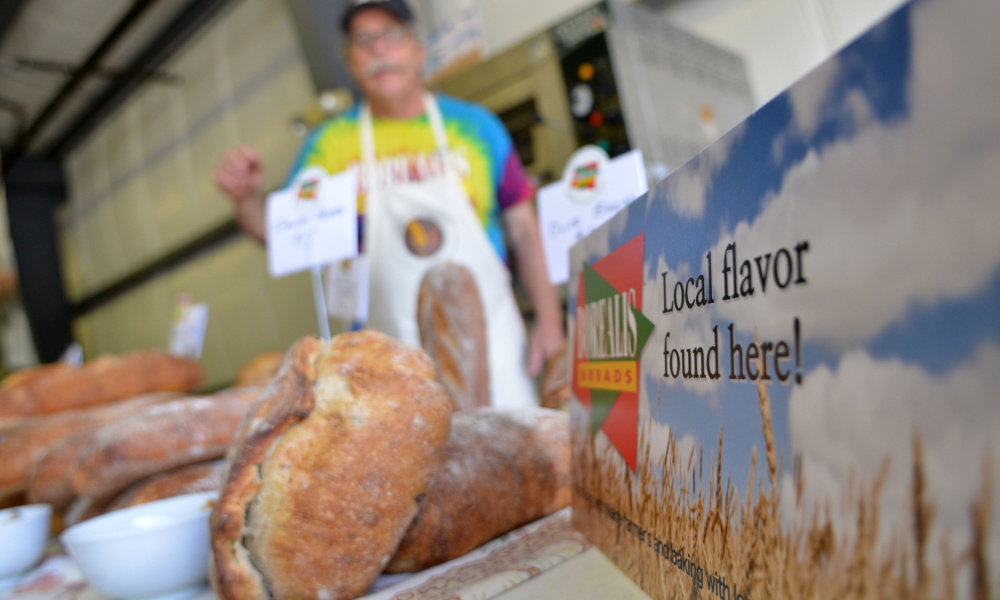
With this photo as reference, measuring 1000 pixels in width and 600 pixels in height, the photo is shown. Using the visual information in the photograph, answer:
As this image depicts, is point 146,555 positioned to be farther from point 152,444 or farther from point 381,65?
point 381,65

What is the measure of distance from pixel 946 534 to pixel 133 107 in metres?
7.42

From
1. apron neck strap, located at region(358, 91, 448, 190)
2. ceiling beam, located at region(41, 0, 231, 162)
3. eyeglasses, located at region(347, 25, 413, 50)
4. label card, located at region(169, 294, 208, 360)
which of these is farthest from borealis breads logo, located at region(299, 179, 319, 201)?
ceiling beam, located at region(41, 0, 231, 162)

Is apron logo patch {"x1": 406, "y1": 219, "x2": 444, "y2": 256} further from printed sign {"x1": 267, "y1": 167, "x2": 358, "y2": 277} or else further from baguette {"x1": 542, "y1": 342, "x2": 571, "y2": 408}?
baguette {"x1": 542, "y1": 342, "x2": 571, "y2": 408}

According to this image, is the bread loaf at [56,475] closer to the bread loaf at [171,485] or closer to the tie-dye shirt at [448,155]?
the bread loaf at [171,485]

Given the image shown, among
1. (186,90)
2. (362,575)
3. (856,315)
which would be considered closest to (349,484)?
(362,575)

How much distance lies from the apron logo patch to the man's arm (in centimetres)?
29

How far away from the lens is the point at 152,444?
907 millimetres

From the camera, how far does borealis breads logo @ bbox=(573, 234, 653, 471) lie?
1.67ft

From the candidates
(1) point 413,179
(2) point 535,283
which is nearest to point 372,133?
(1) point 413,179

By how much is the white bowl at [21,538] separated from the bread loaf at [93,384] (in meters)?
1.03

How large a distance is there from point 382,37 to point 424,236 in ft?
2.27

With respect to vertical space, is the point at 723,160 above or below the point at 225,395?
above

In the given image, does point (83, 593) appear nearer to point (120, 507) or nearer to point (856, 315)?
point (120, 507)

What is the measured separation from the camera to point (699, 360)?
40 cm
